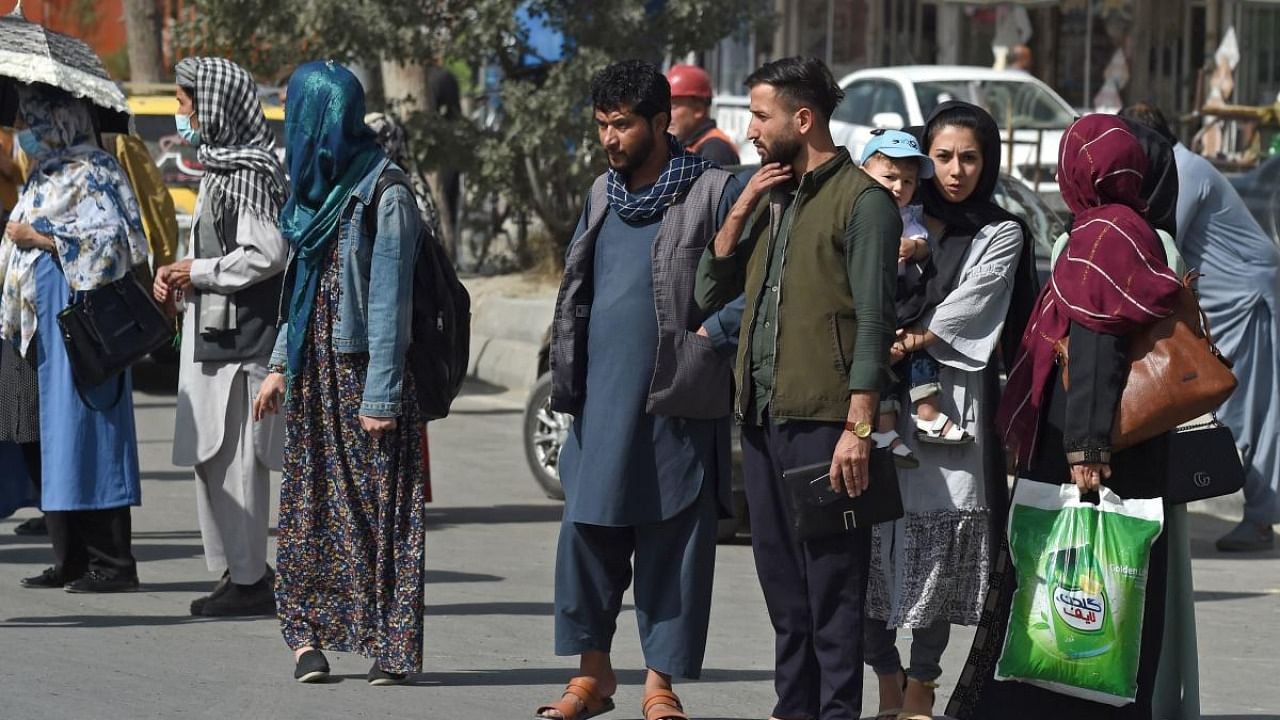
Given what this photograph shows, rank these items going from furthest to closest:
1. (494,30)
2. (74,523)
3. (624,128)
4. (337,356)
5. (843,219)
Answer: (494,30)
(74,523)
(337,356)
(624,128)
(843,219)

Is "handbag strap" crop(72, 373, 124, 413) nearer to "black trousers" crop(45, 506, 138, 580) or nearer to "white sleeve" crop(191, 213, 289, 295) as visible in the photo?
"black trousers" crop(45, 506, 138, 580)

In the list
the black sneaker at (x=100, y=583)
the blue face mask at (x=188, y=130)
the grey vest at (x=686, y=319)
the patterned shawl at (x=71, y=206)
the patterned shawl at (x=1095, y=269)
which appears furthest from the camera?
the black sneaker at (x=100, y=583)

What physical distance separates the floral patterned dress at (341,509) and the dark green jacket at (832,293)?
4.43ft

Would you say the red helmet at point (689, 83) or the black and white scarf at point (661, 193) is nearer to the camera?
the black and white scarf at point (661, 193)

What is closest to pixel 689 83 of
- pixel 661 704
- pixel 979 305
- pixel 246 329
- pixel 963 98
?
pixel 246 329

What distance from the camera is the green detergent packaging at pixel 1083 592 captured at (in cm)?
549

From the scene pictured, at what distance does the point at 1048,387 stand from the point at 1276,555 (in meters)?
4.37

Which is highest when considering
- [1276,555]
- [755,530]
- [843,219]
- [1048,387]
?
[843,219]

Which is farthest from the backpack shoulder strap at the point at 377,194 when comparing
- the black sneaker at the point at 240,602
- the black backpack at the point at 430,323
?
the black sneaker at the point at 240,602

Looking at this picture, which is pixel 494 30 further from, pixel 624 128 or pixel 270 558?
pixel 624 128

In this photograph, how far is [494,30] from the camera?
16266 mm

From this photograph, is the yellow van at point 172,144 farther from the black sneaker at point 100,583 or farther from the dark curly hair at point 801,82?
the dark curly hair at point 801,82

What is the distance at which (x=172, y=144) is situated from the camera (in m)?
15.3

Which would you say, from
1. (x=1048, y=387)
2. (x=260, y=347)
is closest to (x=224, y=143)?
(x=260, y=347)
